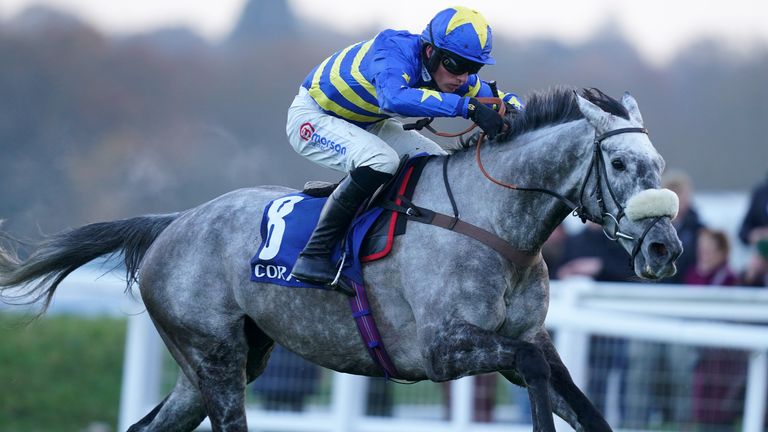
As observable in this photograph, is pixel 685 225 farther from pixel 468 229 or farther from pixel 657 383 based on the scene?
pixel 468 229

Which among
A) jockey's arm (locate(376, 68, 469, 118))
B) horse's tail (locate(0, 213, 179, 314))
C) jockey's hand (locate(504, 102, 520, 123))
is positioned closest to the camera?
jockey's arm (locate(376, 68, 469, 118))

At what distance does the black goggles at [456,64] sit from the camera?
488 cm

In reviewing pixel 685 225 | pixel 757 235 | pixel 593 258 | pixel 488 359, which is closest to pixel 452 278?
pixel 488 359

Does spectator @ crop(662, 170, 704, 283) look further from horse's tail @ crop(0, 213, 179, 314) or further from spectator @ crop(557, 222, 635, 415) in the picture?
horse's tail @ crop(0, 213, 179, 314)

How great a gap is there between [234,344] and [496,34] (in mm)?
14788

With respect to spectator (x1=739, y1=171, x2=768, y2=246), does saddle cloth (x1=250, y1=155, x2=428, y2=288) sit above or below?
below

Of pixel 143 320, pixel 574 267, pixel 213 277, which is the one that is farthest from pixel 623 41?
pixel 213 277

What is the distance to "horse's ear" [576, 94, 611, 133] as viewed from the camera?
4.57 m

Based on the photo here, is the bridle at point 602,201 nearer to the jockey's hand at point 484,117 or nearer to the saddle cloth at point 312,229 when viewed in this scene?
the jockey's hand at point 484,117

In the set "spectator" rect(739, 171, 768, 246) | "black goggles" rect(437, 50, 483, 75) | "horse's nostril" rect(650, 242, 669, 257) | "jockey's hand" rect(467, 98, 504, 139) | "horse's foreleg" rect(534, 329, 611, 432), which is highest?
"spectator" rect(739, 171, 768, 246)

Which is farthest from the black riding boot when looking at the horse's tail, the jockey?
the horse's tail

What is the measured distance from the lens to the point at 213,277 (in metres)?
5.62

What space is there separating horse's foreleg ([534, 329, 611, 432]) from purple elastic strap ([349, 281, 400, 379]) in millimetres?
663

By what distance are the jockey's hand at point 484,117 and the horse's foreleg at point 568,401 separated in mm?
904
